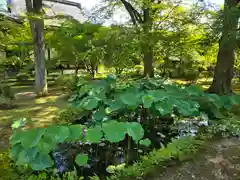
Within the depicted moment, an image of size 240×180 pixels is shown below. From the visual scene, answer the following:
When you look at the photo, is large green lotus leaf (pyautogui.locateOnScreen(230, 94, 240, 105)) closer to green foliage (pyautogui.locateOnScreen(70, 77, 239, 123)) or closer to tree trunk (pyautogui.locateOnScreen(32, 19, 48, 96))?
green foliage (pyautogui.locateOnScreen(70, 77, 239, 123))

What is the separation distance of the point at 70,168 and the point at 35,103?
3.87 meters

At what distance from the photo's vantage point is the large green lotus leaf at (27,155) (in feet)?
7.07

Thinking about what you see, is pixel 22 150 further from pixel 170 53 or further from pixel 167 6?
pixel 170 53

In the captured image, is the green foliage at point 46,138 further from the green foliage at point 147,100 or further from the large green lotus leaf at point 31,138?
the green foliage at point 147,100

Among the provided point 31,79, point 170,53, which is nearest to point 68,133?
point 170,53

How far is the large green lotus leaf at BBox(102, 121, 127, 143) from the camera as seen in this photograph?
2.38m

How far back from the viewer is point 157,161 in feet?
8.97

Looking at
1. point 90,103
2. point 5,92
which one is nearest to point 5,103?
point 5,92

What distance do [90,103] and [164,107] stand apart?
1039mm

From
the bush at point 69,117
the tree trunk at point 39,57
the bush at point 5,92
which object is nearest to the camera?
the bush at point 69,117

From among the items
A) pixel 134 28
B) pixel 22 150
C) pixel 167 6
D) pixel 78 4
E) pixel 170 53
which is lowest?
pixel 22 150

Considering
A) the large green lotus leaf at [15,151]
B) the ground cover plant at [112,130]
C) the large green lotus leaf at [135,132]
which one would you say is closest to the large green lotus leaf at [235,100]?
the ground cover plant at [112,130]

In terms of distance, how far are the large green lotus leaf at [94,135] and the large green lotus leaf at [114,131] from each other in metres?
0.06

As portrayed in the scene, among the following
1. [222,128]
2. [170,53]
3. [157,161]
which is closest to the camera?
[157,161]
